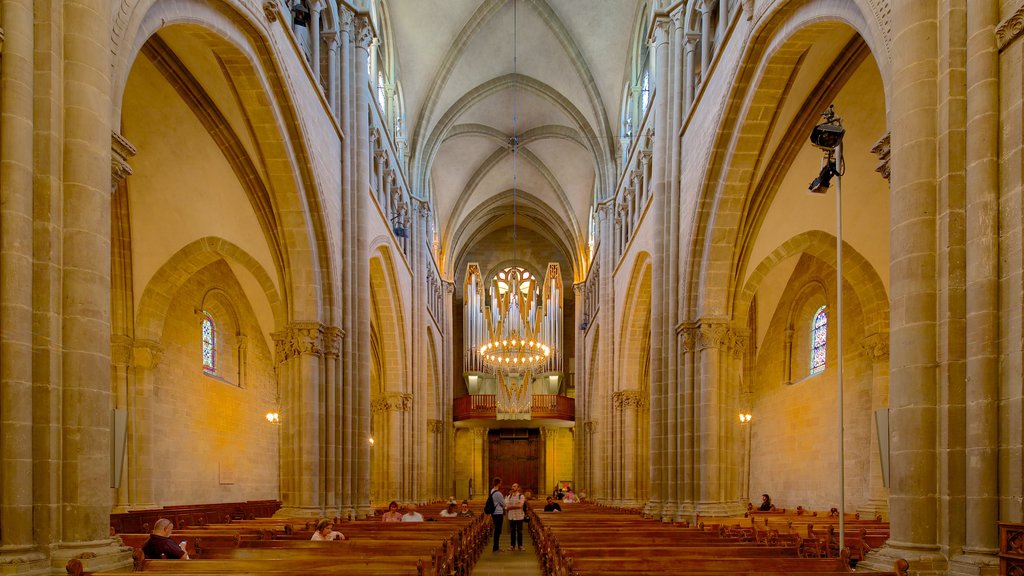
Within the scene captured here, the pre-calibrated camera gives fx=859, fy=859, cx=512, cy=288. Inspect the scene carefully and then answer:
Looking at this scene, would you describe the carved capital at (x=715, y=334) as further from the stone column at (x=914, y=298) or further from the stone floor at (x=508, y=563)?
the stone column at (x=914, y=298)

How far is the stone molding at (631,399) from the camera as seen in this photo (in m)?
28.3

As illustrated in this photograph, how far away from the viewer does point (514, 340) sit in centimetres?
3366

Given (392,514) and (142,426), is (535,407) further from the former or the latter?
(392,514)

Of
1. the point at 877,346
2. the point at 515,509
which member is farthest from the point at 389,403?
the point at 877,346

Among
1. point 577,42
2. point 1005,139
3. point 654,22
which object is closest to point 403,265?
point 577,42

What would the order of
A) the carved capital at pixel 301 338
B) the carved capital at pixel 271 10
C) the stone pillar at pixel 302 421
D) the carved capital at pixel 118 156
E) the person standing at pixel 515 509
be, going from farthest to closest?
the person standing at pixel 515 509, the carved capital at pixel 301 338, the stone pillar at pixel 302 421, the carved capital at pixel 271 10, the carved capital at pixel 118 156

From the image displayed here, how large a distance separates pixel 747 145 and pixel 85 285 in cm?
1136

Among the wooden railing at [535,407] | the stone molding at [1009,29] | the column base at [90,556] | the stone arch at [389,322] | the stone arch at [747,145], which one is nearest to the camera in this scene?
the stone molding at [1009,29]

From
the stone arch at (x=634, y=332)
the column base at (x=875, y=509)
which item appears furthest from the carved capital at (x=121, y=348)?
the column base at (x=875, y=509)

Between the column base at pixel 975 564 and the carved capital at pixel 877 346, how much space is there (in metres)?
13.1

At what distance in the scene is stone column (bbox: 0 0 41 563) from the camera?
6773 millimetres

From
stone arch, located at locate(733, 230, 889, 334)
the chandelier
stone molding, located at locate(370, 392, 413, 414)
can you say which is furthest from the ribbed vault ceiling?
stone arch, located at locate(733, 230, 889, 334)

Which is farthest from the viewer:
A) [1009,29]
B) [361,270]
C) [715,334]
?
[361,270]

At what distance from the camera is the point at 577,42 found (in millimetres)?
28750
